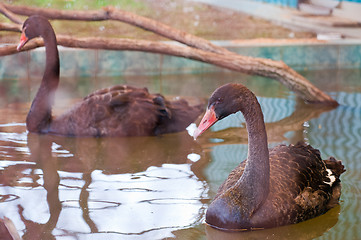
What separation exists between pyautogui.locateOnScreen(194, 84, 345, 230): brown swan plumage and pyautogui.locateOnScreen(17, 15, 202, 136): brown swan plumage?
1.42m

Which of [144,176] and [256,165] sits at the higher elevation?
[256,165]

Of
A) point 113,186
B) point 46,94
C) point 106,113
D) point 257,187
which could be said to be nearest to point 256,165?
point 257,187

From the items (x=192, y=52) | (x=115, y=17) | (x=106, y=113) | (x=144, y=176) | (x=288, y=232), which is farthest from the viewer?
(x=115, y=17)

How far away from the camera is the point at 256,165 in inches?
94.3

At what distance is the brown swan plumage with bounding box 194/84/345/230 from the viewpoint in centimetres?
234

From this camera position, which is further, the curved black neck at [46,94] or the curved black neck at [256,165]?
the curved black neck at [46,94]

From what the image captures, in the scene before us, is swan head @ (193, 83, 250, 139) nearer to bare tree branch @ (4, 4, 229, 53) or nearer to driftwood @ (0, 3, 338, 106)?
driftwood @ (0, 3, 338, 106)

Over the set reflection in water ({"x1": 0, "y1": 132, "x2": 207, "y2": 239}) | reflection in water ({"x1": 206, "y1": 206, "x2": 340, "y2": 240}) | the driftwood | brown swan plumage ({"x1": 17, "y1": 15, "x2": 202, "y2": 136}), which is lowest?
reflection in water ({"x1": 0, "y1": 132, "x2": 207, "y2": 239})

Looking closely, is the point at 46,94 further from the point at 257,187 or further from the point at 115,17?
the point at 257,187

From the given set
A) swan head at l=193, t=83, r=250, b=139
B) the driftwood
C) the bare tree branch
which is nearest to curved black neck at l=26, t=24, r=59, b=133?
the driftwood

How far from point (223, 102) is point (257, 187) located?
15.0 inches

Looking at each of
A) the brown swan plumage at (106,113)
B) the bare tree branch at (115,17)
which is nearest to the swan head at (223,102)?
the brown swan plumage at (106,113)

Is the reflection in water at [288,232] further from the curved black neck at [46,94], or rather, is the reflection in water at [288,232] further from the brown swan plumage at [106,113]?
the curved black neck at [46,94]

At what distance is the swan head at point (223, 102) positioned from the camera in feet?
7.60
